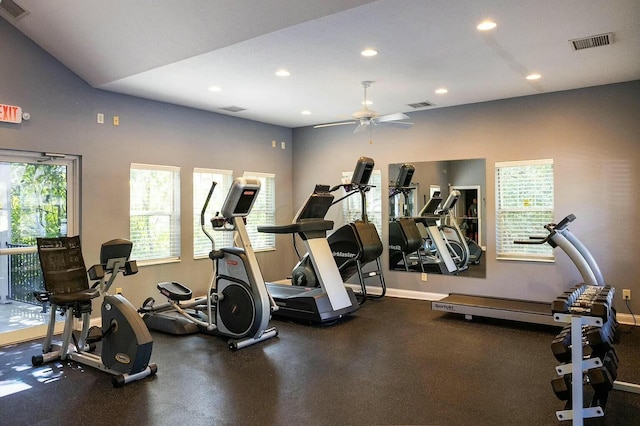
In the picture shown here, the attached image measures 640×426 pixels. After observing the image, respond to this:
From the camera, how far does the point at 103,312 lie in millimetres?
→ 3820

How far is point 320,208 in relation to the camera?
563 centimetres

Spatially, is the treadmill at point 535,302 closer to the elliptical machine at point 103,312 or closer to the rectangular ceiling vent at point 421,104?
the rectangular ceiling vent at point 421,104

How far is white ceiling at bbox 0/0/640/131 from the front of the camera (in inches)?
139

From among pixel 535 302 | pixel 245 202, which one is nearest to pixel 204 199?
pixel 245 202

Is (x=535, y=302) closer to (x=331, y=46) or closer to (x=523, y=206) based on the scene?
(x=523, y=206)

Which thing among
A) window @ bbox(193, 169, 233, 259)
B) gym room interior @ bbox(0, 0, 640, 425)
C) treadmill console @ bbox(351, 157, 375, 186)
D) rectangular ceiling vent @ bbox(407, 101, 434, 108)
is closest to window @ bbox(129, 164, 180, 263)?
gym room interior @ bbox(0, 0, 640, 425)

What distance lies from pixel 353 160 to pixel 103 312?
474cm

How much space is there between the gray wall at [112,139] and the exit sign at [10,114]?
70 mm

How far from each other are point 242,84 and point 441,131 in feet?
9.88

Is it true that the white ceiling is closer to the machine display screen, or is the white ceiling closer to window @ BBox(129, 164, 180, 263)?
window @ BBox(129, 164, 180, 263)

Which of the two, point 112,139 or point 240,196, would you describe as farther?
point 112,139

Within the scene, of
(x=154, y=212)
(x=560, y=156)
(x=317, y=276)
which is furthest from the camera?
(x=154, y=212)

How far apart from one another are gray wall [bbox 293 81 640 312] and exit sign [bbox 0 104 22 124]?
4.83 m

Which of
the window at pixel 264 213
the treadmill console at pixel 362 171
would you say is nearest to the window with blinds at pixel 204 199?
the window at pixel 264 213
